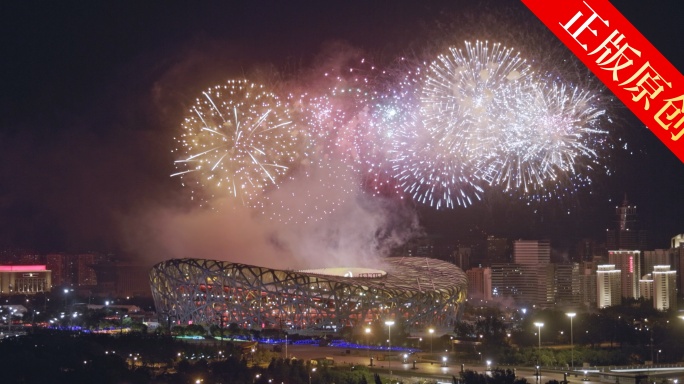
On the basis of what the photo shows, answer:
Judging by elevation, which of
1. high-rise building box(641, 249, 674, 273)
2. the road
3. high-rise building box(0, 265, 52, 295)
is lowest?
the road

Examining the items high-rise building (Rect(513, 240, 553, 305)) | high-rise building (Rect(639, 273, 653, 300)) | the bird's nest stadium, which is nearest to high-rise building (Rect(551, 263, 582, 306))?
high-rise building (Rect(513, 240, 553, 305))

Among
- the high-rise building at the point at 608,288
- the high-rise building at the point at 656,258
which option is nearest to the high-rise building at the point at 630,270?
the high-rise building at the point at 656,258

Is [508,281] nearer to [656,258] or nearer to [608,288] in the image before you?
[656,258]

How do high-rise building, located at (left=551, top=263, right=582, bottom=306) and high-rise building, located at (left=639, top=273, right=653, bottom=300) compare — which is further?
high-rise building, located at (left=551, top=263, right=582, bottom=306)

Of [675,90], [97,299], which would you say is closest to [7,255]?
[97,299]

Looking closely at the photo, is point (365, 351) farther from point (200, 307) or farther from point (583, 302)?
point (583, 302)

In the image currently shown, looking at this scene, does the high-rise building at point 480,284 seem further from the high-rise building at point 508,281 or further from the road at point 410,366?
the road at point 410,366

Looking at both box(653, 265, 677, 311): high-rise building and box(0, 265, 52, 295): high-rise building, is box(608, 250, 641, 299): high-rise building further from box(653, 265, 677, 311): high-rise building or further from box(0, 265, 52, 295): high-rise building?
box(0, 265, 52, 295): high-rise building
